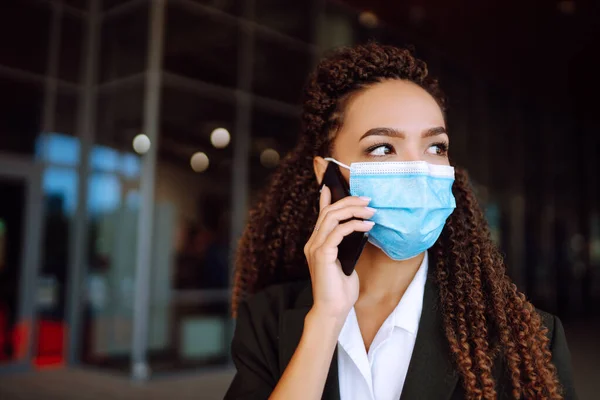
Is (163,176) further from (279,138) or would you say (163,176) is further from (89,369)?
(89,369)

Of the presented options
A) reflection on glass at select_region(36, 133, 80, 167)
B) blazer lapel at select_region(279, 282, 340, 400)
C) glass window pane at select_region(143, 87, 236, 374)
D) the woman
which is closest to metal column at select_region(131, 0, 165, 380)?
glass window pane at select_region(143, 87, 236, 374)

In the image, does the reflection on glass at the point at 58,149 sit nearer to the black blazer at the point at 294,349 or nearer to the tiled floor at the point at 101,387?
the tiled floor at the point at 101,387

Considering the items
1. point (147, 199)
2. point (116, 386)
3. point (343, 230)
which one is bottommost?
point (116, 386)

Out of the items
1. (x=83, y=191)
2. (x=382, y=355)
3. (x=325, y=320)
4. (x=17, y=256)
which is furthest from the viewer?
(x=83, y=191)

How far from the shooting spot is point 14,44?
6418 millimetres

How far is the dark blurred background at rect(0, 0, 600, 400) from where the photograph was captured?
6.05 metres

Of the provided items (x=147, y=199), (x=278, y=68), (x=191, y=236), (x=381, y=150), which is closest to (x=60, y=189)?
(x=147, y=199)

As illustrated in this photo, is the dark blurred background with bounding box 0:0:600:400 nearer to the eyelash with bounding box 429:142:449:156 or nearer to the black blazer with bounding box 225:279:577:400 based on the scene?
the black blazer with bounding box 225:279:577:400

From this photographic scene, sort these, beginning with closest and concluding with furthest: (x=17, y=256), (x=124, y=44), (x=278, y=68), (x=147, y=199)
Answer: (x=147, y=199), (x=17, y=256), (x=124, y=44), (x=278, y=68)

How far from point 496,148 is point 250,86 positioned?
6.54m

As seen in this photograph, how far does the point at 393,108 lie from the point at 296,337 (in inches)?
26.5

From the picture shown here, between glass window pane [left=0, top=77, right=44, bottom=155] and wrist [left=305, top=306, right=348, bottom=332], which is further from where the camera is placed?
glass window pane [left=0, top=77, right=44, bottom=155]

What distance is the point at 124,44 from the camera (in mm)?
6621

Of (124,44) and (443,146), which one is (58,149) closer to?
(124,44)
